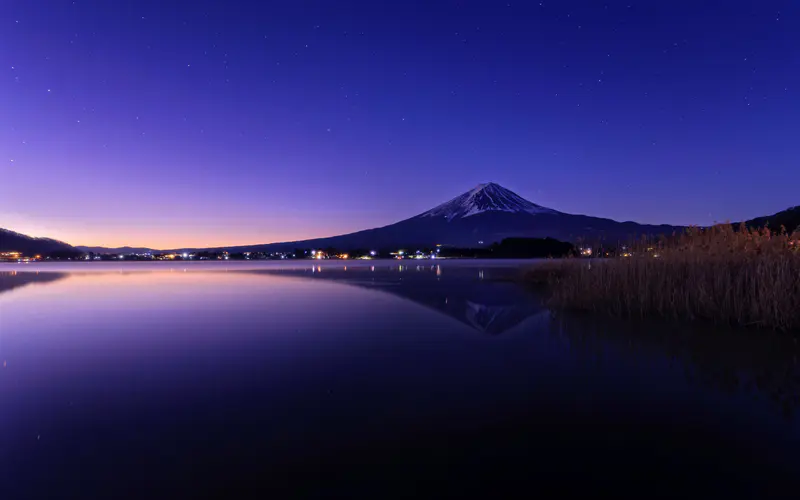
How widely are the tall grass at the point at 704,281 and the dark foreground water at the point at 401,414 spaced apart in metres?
1.10

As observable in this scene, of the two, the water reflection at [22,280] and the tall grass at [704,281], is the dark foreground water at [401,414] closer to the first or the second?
the tall grass at [704,281]

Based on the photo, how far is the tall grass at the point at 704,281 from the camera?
891 centimetres

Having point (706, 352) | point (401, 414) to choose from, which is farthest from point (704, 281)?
point (401, 414)

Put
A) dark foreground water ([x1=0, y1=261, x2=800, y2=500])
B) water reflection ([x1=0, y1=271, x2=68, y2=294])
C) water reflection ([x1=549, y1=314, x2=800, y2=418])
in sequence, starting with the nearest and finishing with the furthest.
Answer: dark foreground water ([x1=0, y1=261, x2=800, y2=500]) < water reflection ([x1=549, y1=314, x2=800, y2=418]) < water reflection ([x1=0, y1=271, x2=68, y2=294])

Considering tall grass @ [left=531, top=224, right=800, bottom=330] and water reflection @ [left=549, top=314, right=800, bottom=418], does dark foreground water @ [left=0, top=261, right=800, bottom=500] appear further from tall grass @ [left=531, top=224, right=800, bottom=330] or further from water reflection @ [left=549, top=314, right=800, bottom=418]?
tall grass @ [left=531, top=224, right=800, bottom=330]

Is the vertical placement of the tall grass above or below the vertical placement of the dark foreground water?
above

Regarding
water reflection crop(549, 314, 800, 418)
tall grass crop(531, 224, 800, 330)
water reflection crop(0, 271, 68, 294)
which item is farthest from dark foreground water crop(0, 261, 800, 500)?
water reflection crop(0, 271, 68, 294)

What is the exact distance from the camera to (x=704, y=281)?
10375mm

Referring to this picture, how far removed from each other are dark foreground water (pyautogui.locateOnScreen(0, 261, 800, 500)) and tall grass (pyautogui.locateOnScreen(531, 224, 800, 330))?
110 centimetres

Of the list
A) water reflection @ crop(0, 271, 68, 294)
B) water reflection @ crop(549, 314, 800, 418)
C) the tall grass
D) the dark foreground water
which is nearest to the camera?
the dark foreground water

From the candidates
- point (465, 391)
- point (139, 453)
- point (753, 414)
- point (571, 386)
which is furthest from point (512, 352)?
point (139, 453)

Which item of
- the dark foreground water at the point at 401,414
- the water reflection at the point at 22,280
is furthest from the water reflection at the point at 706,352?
the water reflection at the point at 22,280

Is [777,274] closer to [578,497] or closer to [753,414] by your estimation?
[753,414]

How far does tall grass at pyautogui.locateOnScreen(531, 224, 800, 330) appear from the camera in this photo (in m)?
8.91
